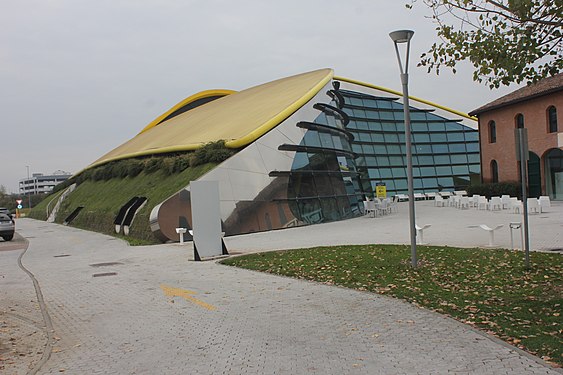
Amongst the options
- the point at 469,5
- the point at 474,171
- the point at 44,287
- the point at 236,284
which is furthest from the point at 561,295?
the point at 474,171

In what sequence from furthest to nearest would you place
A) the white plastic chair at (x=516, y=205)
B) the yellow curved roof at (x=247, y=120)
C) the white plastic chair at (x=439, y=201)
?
the white plastic chair at (x=439, y=201)
the white plastic chair at (x=516, y=205)
the yellow curved roof at (x=247, y=120)

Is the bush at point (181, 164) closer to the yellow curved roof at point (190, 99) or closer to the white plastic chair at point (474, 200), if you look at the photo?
the white plastic chair at point (474, 200)

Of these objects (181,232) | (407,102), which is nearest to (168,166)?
(181,232)

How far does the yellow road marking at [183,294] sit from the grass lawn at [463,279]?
2494mm

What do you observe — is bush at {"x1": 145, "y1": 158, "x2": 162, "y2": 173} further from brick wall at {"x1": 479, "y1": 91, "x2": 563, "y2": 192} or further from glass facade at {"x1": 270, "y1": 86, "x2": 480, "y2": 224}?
brick wall at {"x1": 479, "y1": 91, "x2": 563, "y2": 192}

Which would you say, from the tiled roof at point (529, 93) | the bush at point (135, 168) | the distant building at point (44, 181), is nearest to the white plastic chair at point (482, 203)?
the tiled roof at point (529, 93)

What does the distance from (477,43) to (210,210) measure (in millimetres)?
10029

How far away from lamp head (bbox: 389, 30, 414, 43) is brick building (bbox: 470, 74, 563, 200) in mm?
28862

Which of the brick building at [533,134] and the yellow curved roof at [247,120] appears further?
the brick building at [533,134]

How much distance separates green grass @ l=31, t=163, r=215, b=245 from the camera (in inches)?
939

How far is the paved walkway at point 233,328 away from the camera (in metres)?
5.67

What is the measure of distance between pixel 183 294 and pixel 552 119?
35125mm

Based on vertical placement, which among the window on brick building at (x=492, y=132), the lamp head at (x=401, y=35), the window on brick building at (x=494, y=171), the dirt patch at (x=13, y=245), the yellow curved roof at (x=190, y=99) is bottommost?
the dirt patch at (x=13, y=245)

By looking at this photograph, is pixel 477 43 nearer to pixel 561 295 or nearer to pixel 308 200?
pixel 561 295
